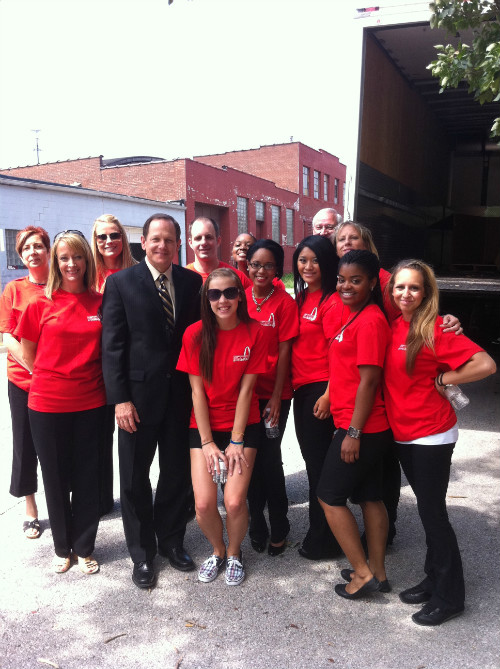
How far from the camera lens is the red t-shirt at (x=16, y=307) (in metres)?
3.60

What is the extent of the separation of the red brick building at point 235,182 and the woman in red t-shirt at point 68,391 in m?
24.8

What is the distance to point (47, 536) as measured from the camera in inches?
150

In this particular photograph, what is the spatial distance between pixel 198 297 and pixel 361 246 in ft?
3.47

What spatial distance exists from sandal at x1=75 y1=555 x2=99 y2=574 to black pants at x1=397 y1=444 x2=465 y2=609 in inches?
75.6

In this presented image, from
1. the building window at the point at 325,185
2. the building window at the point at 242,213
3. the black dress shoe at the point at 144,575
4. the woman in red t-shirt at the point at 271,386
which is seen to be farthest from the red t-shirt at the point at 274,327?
the building window at the point at 325,185

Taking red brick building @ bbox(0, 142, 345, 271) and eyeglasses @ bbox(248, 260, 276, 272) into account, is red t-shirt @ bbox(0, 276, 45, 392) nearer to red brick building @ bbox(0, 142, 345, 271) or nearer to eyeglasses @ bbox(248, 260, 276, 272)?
eyeglasses @ bbox(248, 260, 276, 272)

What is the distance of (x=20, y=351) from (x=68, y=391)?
476mm

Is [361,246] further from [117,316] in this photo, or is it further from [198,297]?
[117,316]

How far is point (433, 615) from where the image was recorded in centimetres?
278

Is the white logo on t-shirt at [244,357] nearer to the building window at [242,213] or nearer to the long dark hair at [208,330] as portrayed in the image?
the long dark hair at [208,330]

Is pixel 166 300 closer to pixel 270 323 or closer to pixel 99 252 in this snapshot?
pixel 270 323

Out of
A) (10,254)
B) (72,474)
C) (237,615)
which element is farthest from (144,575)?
(10,254)

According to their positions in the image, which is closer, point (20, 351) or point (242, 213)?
point (20, 351)

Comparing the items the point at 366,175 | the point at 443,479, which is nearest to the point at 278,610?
the point at 443,479
